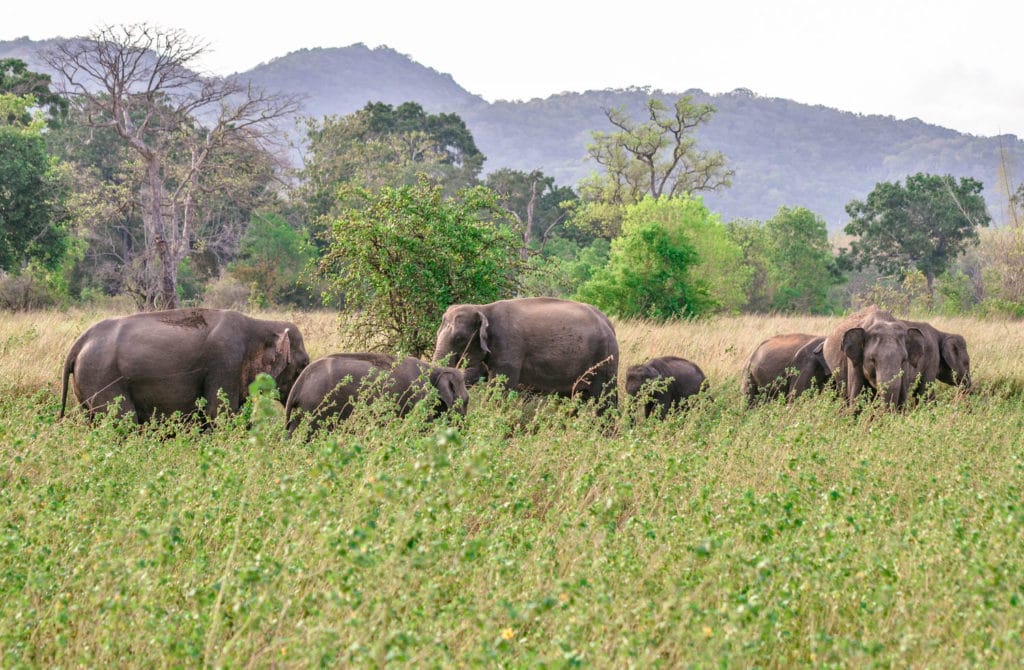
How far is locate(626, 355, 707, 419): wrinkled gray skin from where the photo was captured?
11.7 m

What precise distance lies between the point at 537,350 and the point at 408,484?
812cm

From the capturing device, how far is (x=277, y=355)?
9.80m

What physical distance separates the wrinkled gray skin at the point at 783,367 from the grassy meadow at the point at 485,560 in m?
4.61

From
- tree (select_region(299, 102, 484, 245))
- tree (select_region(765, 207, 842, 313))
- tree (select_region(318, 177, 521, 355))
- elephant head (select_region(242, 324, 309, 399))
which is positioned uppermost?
tree (select_region(299, 102, 484, 245))

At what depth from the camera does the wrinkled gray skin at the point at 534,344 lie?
10812 mm

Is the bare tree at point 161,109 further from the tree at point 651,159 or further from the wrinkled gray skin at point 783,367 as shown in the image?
the tree at point 651,159

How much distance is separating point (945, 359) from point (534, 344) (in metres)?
5.65

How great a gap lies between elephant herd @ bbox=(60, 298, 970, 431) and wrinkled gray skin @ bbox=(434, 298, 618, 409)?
14mm

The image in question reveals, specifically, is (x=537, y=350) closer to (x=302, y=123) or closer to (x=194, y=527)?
(x=194, y=527)

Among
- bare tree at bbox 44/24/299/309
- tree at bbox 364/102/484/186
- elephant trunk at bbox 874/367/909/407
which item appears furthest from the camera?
tree at bbox 364/102/484/186

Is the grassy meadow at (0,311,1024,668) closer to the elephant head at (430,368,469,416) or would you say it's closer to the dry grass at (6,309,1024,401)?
the elephant head at (430,368,469,416)

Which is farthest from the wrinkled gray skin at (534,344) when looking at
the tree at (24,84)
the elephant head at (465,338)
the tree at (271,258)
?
the tree at (24,84)

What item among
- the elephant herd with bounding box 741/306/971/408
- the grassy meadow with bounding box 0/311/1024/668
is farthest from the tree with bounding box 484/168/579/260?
the grassy meadow with bounding box 0/311/1024/668

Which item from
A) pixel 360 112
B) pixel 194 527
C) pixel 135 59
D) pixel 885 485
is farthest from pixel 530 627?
pixel 360 112
